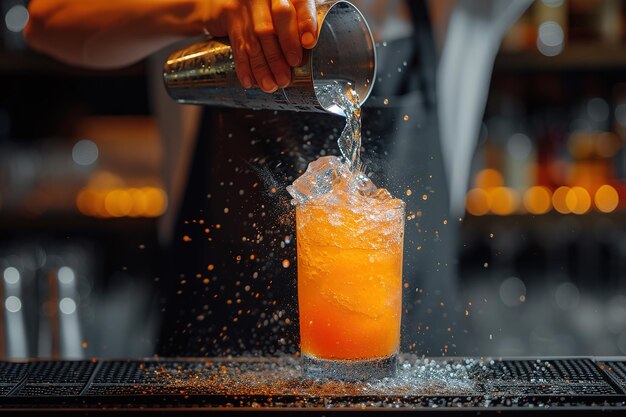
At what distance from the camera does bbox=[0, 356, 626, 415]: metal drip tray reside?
0.96 meters

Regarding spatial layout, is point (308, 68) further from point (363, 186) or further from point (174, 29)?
point (174, 29)

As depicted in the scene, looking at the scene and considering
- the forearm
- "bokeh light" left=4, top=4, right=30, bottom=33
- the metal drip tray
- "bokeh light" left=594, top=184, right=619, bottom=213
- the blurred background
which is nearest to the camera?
the metal drip tray

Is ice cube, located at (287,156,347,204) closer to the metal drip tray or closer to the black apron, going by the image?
the black apron

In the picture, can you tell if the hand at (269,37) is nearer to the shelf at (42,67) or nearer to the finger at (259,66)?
the finger at (259,66)

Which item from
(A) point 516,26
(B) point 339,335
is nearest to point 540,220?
(A) point 516,26

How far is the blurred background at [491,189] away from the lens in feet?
9.57

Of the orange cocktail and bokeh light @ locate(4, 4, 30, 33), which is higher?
bokeh light @ locate(4, 4, 30, 33)

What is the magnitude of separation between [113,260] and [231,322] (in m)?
2.24

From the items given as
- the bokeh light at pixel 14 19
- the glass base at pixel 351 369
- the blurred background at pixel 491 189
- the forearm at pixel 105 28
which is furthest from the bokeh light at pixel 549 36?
the glass base at pixel 351 369

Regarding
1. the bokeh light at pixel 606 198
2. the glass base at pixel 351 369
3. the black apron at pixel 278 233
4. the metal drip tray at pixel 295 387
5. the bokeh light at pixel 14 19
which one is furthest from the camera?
the bokeh light at pixel 14 19

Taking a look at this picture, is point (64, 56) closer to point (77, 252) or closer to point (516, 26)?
point (77, 252)

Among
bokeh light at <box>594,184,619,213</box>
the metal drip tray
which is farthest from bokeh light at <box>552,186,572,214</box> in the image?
the metal drip tray

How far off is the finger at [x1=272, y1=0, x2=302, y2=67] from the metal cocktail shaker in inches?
0.7

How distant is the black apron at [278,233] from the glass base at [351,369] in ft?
0.46
